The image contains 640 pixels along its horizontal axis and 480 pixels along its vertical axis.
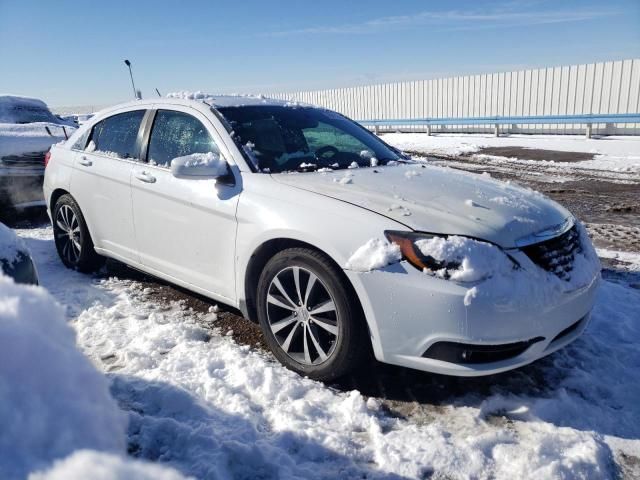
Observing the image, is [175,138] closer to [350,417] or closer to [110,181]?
[110,181]

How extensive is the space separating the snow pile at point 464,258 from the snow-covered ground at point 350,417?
0.78m

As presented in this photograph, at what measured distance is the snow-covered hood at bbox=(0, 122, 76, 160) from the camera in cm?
651

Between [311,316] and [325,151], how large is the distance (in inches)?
57.0

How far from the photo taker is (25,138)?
6.70m

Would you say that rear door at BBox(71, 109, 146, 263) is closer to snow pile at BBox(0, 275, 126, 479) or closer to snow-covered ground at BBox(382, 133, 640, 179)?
snow pile at BBox(0, 275, 126, 479)

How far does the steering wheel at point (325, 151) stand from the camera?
12.4ft

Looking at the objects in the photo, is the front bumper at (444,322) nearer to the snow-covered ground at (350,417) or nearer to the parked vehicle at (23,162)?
the snow-covered ground at (350,417)

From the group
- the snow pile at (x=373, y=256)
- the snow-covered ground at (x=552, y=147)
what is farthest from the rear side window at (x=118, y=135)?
the snow-covered ground at (x=552, y=147)

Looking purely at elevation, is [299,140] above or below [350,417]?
above

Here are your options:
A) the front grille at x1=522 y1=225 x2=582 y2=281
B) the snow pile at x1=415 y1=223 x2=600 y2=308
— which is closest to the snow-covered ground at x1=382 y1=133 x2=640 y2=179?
the front grille at x1=522 y1=225 x2=582 y2=281

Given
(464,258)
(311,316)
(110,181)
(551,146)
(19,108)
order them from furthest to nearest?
(551,146) < (19,108) < (110,181) < (311,316) < (464,258)

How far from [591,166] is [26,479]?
469 inches

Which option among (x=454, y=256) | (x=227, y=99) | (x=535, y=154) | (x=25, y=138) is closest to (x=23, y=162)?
(x=25, y=138)

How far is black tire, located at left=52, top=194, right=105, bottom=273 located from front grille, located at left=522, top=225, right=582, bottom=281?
12.6ft
